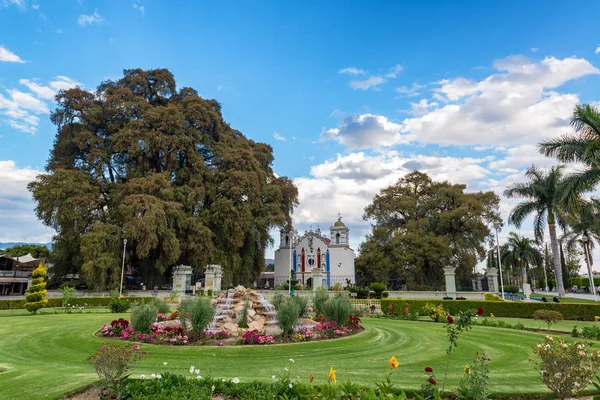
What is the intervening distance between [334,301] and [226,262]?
21487mm

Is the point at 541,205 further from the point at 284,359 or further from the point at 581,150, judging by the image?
the point at 284,359

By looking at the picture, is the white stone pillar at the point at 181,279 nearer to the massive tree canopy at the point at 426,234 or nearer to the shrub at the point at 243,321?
the shrub at the point at 243,321

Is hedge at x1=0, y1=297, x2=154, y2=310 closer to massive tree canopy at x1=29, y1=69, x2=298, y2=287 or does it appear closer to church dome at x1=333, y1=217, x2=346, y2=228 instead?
massive tree canopy at x1=29, y1=69, x2=298, y2=287

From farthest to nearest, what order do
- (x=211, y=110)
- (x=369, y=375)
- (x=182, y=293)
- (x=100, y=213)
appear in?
(x=211, y=110) → (x=100, y=213) → (x=182, y=293) → (x=369, y=375)

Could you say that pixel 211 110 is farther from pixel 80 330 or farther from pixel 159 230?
pixel 80 330

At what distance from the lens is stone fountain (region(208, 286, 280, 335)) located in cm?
1232

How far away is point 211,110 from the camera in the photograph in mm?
34875

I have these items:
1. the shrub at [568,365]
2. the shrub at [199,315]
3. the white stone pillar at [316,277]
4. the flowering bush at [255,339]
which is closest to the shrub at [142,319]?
the shrub at [199,315]

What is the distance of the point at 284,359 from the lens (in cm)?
807

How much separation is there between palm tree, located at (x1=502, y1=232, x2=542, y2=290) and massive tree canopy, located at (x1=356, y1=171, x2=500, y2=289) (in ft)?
39.8

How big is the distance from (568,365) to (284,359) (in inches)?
215

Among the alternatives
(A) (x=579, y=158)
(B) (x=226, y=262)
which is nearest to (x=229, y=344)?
(A) (x=579, y=158)

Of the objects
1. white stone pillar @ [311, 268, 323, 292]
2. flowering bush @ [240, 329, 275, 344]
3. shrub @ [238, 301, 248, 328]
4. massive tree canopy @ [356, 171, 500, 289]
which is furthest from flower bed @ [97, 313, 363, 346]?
massive tree canopy @ [356, 171, 500, 289]

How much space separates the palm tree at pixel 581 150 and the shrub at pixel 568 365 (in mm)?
15940
